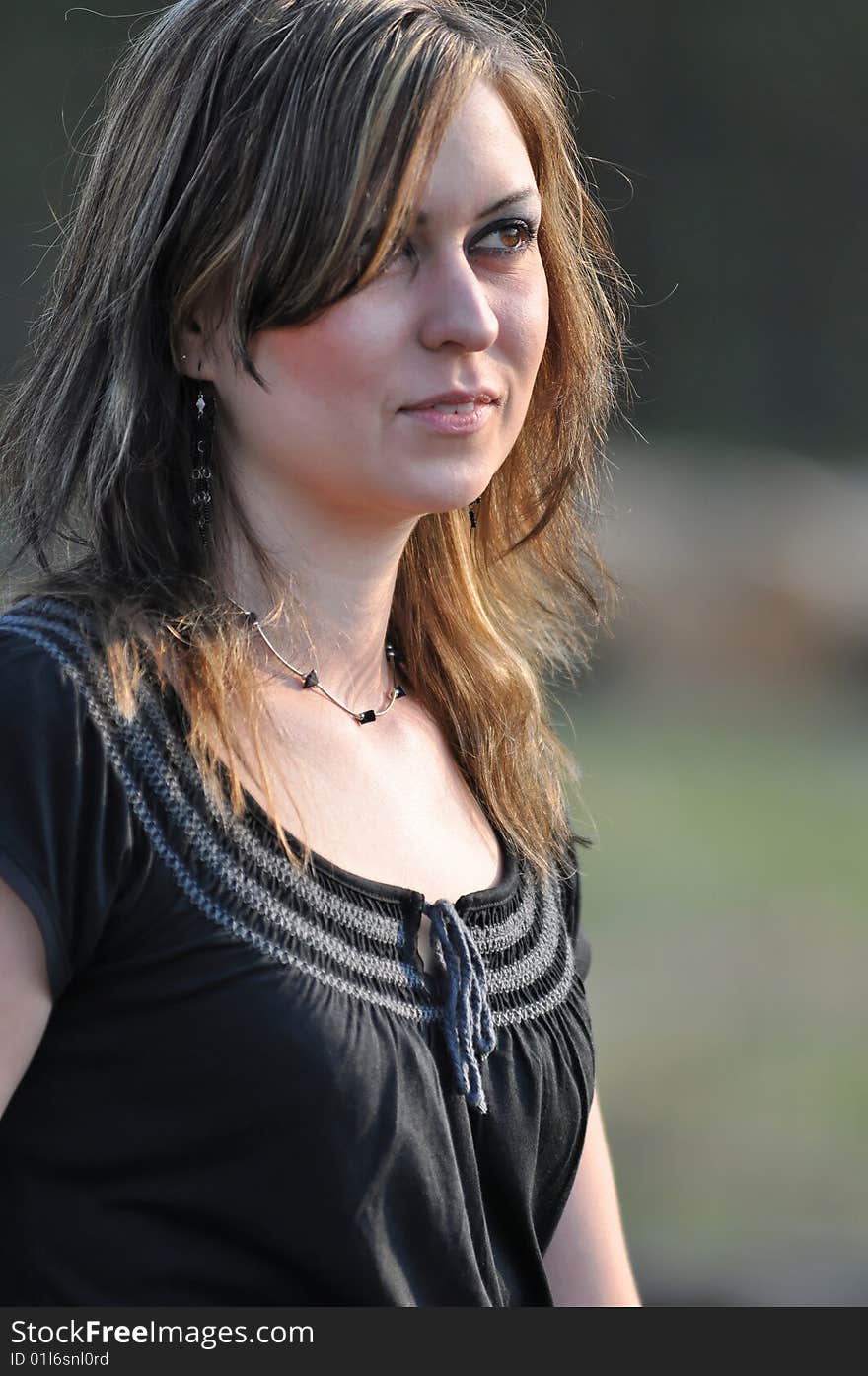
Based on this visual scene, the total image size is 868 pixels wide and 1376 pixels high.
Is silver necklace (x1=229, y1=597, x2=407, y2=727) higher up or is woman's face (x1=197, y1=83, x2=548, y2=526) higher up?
woman's face (x1=197, y1=83, x2=548, y2=526)

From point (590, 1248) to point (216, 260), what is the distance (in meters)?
1.00

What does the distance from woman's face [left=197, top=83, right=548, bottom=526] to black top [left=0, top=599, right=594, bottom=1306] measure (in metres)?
0.25

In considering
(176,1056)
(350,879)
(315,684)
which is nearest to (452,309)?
(315,684)

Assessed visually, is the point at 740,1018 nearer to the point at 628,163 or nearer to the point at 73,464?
the point at 73,464

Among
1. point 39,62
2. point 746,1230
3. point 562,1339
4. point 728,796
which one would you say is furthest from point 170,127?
point 39,62

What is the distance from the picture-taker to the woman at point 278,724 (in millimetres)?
1251

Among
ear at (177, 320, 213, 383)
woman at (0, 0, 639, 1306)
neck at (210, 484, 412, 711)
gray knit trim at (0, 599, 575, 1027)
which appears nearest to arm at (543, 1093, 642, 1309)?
woman at (0, 0, 639, 1306)

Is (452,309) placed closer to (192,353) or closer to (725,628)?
(192,353)

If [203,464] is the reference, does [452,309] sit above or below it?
above

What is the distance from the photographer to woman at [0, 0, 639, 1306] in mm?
1251

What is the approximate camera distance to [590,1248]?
1688 mm

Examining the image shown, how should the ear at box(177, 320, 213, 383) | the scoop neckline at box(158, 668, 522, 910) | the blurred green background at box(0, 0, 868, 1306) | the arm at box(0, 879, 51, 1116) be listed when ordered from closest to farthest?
1. the arm at box(0, 879, 51, 1116)
2. the scoop neckline at box(158, 668, 522, 910)
3. the ear at box(177, 320, 213, 383)
4. the blurred green background at box(0, 0, 868, 1306)

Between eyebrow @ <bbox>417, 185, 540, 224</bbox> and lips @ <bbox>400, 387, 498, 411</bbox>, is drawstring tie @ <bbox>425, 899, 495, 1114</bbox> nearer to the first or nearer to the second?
lips @ <bbox>400, 387, 498, 411</bbox>

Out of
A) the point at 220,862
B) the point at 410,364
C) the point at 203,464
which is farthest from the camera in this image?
the point at 203,464
